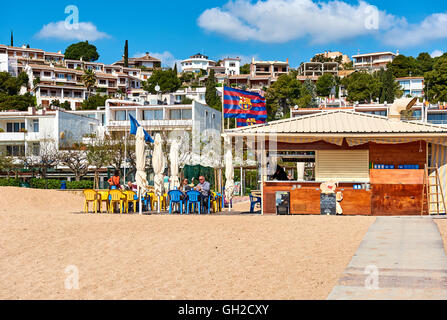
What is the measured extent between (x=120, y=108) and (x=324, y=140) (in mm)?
46171

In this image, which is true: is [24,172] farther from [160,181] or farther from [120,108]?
[160,181]

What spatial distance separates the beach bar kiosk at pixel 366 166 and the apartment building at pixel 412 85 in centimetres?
9284

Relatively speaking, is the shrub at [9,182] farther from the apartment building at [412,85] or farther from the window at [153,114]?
the apartment building at [412,85]

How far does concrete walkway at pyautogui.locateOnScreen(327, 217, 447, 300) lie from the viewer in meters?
7.07

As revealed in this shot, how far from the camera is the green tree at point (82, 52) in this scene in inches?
5271

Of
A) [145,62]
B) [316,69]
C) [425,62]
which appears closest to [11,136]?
[425,62]

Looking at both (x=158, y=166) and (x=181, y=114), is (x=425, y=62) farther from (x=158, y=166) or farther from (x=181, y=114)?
(x=158, y=166)

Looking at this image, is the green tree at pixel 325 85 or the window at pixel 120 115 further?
the green tree at pixel 325 85

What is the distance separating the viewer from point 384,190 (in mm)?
17984

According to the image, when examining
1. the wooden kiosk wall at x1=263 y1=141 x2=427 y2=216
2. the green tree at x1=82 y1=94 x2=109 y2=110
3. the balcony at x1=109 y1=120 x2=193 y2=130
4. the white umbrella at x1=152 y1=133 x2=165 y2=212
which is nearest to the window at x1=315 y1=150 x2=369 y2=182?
the wooden kiosk wall at x1=263 y1=141 x2=427 y2=216

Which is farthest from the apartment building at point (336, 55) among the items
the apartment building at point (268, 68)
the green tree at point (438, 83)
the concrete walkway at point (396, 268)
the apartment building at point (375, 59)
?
the concrete walkway at point (396, 268)

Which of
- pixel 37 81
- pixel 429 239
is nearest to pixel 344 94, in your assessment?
pixel 37 81

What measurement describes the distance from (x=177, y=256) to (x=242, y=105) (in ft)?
65.2

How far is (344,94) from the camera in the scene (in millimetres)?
110062
